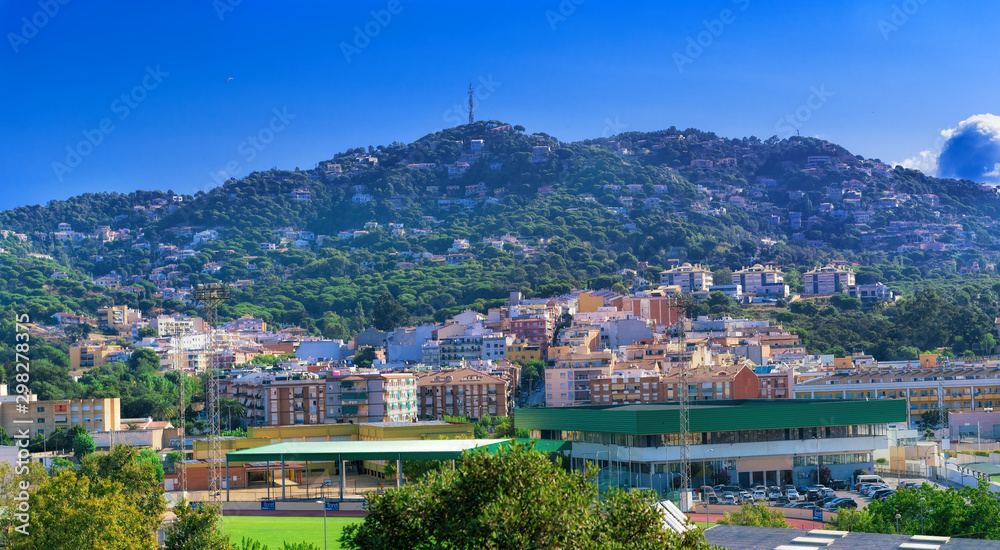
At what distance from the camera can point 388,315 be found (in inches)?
4225

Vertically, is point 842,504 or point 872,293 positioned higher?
point 872,293

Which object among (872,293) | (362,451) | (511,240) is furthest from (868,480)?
(511,240)

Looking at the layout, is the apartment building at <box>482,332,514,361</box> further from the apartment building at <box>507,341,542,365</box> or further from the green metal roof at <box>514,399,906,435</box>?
the green metal roof at <box>514,399,906,435</box>

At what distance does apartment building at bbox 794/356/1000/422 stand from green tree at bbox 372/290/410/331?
50.6 m

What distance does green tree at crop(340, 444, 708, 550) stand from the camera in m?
12.4

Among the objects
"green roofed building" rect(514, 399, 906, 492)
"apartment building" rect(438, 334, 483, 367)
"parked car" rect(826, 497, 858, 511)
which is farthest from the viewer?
"apartment building" rect(438, 334, 483, 367)

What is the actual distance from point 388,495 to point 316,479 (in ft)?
105

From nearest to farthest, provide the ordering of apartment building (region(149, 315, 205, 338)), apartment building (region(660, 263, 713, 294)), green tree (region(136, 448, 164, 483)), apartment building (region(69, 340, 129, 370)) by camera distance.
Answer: green tree (region(136, 448, 164, 483)) → apartment building (region(69, 340, 129, 370)) → apartment building (region(149, 315, 205, 338)) → apartment building (region(660, 263, 713, 294))

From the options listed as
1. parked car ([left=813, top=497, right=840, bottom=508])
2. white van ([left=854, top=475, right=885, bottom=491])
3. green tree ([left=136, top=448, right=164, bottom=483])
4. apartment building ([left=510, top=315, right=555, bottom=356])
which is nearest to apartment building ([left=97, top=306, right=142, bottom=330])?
apartment building ([left=510, top=315, right=555, bottom=356])

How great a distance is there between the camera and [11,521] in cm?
2283

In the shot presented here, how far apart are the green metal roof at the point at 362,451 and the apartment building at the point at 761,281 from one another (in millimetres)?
84100

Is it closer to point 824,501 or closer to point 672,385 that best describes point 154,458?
point 824,501

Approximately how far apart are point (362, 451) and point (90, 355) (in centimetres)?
6564

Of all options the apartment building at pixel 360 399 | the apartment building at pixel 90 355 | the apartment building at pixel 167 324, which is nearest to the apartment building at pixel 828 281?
the apartment building at pixel 167 324
